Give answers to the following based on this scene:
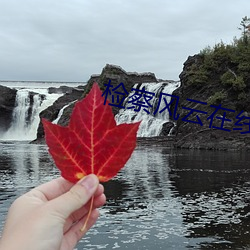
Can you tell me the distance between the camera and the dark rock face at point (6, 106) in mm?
61281

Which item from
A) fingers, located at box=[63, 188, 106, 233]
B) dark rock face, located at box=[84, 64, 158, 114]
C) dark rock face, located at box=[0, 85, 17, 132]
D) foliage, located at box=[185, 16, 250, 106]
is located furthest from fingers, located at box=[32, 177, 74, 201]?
dark rock face, located at box=[0, 85, 17, 132]

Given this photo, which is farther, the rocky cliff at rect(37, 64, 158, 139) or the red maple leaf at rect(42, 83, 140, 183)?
the rocky cliff at rect(37, 64, 158, 139)

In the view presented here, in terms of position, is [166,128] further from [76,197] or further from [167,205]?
[76,197]

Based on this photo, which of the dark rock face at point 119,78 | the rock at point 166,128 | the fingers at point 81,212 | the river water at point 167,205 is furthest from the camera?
the dark rock face at point 119,78

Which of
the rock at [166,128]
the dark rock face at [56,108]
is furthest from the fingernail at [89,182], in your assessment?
the dark rock face at [56,108]

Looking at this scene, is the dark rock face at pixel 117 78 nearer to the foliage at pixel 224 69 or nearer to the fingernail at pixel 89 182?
the foliage at pixel 224 69

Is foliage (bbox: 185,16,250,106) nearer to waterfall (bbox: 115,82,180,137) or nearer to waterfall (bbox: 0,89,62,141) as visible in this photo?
Result: waterfall (bbox: 115,82,180,137)

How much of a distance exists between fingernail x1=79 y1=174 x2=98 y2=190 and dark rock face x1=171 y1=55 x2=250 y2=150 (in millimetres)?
34326

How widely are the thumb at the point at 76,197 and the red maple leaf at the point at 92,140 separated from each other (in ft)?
0.15

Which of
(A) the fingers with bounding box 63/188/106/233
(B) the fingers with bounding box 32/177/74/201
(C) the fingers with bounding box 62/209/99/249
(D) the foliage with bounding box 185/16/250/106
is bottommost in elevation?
(C) the fingers with bounding box 62/209/99/249

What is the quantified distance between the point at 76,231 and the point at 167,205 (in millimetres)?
11247

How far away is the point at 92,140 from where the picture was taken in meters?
1.87

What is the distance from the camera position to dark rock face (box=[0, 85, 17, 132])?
61281 mm

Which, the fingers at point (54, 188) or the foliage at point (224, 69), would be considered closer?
the fingers at point (54, 188)
